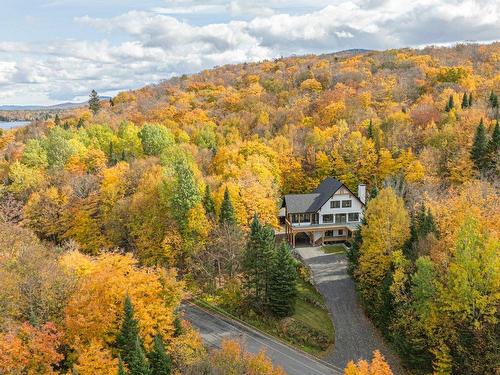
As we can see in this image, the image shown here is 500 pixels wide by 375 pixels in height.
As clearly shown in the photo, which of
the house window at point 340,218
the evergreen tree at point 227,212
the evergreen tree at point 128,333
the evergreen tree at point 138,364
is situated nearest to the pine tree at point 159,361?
the evergreen tree at point 128,333

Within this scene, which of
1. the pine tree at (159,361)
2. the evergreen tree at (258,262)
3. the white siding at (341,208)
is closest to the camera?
the pine tree at (159,361)

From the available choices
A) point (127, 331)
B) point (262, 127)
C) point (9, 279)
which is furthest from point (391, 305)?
point (262, 127)

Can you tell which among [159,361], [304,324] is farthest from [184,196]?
[159,361]

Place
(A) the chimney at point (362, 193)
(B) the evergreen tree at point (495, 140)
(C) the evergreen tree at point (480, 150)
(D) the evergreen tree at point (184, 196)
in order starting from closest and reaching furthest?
(D) the evergreen tree at point (184, 196) → (B) the evergreen tree at point (495, 140) → (C) the evergreen tree at point (480, 150) → (A) the chimney at point (362, 193)

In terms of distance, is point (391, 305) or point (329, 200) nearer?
point (391, 305)

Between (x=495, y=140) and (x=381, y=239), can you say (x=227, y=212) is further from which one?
(x=495, y=140)

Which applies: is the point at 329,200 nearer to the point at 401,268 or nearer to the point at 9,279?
Answer: the point at 401,268

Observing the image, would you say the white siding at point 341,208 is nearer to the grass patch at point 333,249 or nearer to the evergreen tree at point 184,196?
the grass patch at point 333,249
